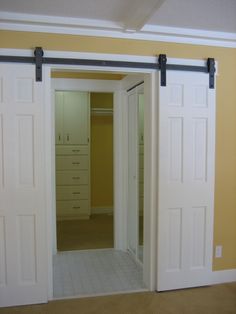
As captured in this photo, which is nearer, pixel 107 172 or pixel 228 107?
pixel 228 107

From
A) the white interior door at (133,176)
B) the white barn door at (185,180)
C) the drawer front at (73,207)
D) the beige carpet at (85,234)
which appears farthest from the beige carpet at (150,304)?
the drawer front at (73,207)

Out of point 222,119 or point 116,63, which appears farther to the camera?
point 222,119

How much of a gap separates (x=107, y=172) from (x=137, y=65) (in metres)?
3.59

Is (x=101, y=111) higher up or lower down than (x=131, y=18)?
lower down

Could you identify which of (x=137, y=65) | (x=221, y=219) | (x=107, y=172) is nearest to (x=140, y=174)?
(x=221, y=219)

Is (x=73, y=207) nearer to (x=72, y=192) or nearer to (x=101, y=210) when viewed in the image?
(x=72, y=192)

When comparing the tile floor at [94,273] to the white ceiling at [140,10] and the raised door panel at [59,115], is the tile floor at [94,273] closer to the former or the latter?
the raised door panel at [59,115]

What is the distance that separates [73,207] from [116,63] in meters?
3.40

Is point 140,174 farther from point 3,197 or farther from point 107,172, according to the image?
point 107,172

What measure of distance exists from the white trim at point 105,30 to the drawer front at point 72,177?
3.18 metres

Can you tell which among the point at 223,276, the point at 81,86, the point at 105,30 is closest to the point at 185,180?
the point at 223,276

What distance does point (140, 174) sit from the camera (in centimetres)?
367

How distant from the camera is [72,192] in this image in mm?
5746

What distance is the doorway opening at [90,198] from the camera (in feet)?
11.5
